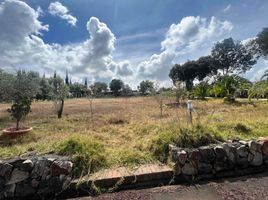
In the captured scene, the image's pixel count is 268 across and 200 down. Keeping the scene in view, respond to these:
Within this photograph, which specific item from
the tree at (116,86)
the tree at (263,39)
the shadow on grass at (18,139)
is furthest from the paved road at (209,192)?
the tree at (116,86)

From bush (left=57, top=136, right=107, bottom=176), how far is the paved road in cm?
51

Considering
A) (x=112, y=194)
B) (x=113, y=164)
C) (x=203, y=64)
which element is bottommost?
(x=112, y=194)

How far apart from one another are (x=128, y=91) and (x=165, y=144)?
57.2 meters

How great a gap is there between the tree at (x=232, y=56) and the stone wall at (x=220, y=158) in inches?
1367

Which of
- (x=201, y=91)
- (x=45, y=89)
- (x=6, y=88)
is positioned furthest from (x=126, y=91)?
(x=6, y=88)

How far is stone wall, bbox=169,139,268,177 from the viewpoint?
131 inches

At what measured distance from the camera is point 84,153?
11.5 feet

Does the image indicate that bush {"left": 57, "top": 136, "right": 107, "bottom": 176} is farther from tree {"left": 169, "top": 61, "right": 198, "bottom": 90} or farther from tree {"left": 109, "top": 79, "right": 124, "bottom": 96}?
tree {"left": 109, "top": 79, "right": 124, "bottom": 96}

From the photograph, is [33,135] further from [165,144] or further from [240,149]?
[240,149]

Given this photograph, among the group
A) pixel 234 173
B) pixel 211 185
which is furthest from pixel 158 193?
pixel 234 173

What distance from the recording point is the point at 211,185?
3.07 m

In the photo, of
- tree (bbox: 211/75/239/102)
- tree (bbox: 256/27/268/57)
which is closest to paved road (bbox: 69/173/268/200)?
tree (bbox: 211/75/239/102)

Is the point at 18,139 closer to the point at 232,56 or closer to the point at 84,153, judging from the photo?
the point at 84,153

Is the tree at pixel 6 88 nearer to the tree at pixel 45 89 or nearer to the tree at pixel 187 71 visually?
the tree at pixel 45 89
